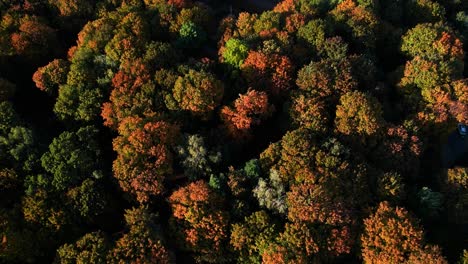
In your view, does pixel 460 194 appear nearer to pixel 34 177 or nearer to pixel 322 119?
pixel 322 119

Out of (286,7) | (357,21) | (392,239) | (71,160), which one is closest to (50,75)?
(71,160)

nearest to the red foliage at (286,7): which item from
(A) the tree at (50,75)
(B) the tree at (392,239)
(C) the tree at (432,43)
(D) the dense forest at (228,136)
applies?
(D) the dense forest at (228,136)

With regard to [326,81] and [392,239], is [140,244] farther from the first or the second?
[326,81]

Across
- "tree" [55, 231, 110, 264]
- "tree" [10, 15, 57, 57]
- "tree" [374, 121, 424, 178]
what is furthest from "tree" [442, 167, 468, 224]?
"tree" [10, 15, 57, 57]

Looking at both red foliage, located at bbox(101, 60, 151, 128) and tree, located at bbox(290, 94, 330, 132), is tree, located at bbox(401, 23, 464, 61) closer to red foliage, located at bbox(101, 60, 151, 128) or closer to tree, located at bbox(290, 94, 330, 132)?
tree, located at bbox(290, 94, 330, 132)

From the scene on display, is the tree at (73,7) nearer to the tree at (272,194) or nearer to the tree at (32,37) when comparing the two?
the tree at (32,37)

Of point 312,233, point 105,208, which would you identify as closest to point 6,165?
point 105,208
